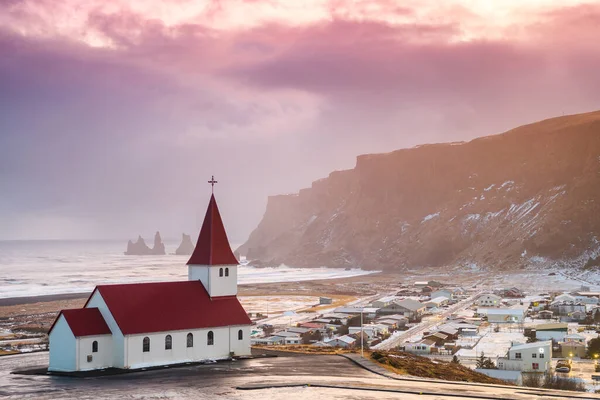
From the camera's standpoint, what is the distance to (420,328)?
84812 millimetres

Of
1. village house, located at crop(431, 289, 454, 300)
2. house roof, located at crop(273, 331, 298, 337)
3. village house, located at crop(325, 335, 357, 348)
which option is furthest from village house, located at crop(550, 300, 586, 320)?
house roof, located at crop(273, 331, 298, 337)

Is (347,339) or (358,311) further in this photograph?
(358,311)

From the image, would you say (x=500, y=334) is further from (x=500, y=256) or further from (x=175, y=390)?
(x=500, y=256)

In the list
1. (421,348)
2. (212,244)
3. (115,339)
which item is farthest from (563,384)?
(115,339)

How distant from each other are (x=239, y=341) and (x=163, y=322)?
5879 mm

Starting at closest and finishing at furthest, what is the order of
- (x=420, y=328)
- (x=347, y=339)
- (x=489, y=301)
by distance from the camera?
(x=347, y=339) < (x=420, y=328) < (x=489, y=301)

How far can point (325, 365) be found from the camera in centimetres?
4241

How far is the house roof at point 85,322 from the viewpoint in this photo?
4181 cm

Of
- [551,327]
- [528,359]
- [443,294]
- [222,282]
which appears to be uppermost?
[222,282]

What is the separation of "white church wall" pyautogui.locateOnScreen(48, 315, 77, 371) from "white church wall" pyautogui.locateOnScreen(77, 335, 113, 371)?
1.14 feet

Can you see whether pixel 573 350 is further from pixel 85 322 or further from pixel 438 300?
pixel 85 322

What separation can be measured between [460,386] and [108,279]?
144325 millimetres

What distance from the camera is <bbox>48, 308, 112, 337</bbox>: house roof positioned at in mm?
41812

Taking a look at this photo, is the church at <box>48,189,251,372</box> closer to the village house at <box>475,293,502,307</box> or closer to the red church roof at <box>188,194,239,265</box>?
the red church roof at <box>188,194,239,265</box>
